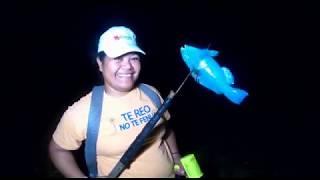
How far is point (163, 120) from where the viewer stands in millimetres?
2328

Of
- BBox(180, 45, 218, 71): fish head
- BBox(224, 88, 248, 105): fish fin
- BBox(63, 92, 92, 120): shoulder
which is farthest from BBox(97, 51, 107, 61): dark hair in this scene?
BBox(224, 88, 248, 105): fish fin

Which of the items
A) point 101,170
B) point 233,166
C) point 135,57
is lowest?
point 233,166

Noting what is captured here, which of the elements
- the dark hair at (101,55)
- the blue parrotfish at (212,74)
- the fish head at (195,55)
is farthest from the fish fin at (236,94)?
the dark hair at (101,55)

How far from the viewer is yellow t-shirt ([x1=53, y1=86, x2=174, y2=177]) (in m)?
2.04

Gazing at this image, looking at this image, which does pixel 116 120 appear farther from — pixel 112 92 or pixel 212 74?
pixel 212 74

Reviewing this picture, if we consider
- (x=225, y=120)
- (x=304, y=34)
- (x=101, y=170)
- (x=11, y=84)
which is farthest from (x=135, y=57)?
(x=304, y=34)

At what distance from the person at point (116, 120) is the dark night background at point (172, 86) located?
1.88 meters

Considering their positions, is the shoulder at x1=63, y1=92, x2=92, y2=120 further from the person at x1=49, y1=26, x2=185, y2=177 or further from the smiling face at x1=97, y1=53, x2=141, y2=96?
the smiling face at x1=97, y1=53, x2=141, y2=96

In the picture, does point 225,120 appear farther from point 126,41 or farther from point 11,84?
point 126,41

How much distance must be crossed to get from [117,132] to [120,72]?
0.30 metres

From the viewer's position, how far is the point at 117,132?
2.05 meters

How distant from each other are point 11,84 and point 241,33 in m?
3.66

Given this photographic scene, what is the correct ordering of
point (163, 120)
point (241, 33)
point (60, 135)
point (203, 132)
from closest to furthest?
1. point (60, 135)
2. point (163, 120)
3. point (203, 132)
4. point (241, 33)

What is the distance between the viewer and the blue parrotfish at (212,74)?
1793mm
